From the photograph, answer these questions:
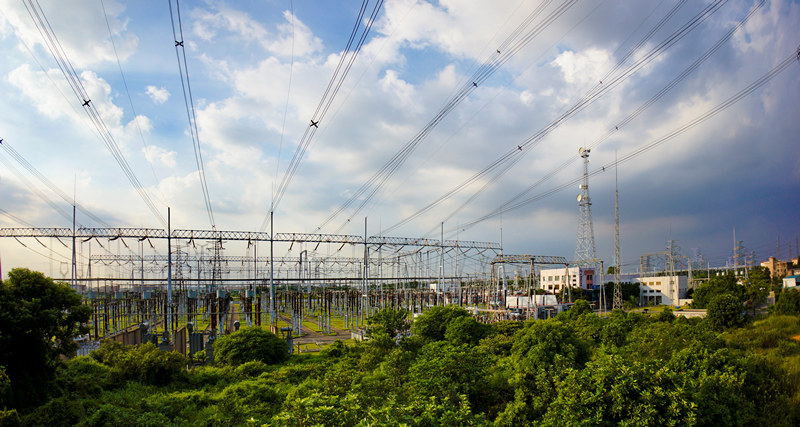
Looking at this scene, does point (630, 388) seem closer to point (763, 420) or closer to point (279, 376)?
point (763, 420)

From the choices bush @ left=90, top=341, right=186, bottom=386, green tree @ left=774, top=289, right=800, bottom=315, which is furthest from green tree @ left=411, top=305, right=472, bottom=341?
green tree @ left=774, top=289, right=800, bottom=315

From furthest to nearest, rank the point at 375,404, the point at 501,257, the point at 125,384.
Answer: the point at 501,257
the point at 125,384
the point at 375,404

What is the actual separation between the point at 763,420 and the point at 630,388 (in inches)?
324

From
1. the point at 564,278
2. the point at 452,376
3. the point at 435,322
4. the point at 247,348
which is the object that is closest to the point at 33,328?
the point at 247,348

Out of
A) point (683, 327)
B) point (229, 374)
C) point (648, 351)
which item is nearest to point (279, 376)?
point (229, 374)

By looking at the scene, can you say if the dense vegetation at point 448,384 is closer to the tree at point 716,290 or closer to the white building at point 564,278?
the tree at point 716,290

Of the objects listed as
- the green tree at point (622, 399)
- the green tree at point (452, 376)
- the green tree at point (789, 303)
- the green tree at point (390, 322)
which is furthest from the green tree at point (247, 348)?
the green tree at point (789, 303)

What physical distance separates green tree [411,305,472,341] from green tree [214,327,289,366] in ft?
29.1

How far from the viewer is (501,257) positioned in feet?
165

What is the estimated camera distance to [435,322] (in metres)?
28.8

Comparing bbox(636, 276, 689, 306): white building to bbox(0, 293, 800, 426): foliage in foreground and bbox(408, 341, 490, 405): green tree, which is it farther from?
bbox(408, 341, 490, 405): green tree

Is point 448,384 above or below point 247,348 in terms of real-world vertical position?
above

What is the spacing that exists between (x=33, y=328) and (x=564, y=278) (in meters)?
79.6

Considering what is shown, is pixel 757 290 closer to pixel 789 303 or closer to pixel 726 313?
pixel 789 303
